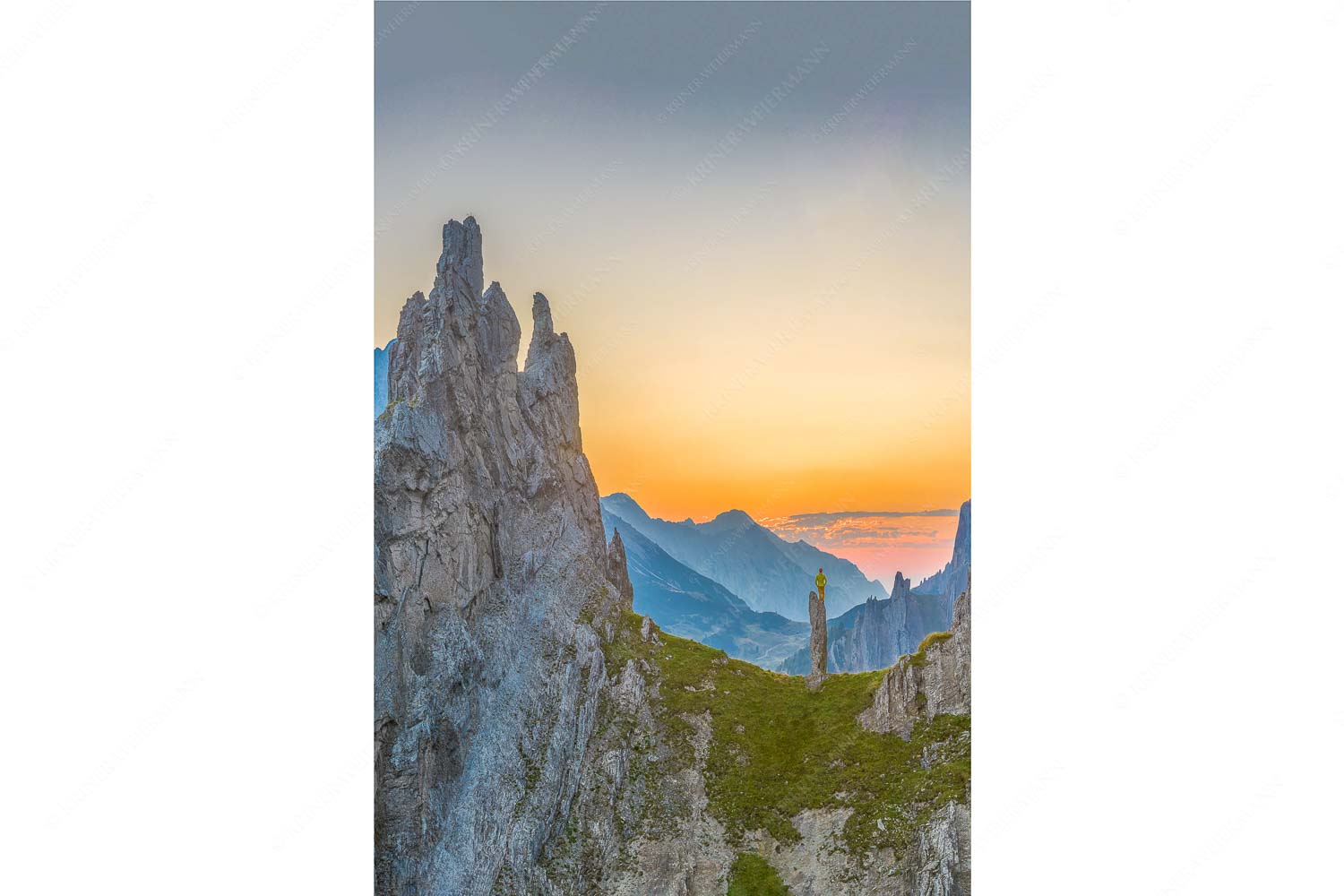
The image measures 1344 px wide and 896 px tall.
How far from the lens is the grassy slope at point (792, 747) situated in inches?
950

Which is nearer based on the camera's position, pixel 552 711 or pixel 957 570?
pixel 957 570

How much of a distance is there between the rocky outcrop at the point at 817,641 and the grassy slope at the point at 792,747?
1.21 ft

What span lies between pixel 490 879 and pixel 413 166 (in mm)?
24061

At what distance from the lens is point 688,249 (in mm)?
25406

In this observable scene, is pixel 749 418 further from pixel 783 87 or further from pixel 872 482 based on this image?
pixel 783 87

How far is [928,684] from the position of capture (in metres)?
25.5

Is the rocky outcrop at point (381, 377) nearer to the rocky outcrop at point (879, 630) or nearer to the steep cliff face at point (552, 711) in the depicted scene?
the steep cliff face at point (552, 711)

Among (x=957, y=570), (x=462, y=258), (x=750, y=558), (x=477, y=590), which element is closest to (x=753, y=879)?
(x=750, y=558)

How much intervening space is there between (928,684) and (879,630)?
320 cm

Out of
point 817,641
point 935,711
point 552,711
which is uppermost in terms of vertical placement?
point 817,641

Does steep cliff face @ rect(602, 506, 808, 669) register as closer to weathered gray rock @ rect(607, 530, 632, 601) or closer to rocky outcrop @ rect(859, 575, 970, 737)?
weathered gray rock @ rect(607, 530, 632, 601)

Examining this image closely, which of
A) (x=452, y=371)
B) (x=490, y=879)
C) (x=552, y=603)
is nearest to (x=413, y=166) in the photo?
(x=452, y=371)

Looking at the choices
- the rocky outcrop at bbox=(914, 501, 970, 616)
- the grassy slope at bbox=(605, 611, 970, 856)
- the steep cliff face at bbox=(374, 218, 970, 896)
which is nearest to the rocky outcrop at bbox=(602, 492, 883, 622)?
the steep cliff face at bbox=(374, 218, 970, 896)

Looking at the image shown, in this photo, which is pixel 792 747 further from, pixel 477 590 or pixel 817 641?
pixel 477 590
